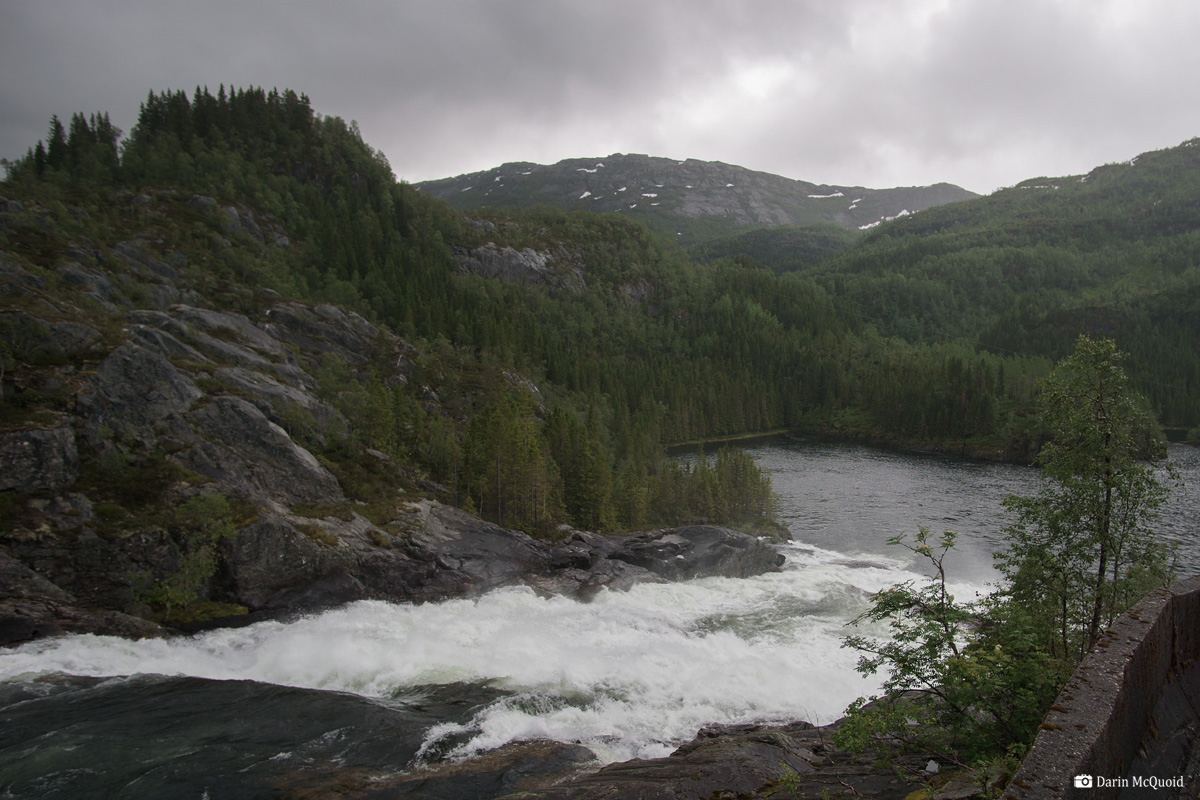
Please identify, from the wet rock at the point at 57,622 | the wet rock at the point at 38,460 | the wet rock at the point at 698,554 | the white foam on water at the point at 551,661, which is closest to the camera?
the white foam on water at the point at 551,661

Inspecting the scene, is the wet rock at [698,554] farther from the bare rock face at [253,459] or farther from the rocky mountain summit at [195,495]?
the bare rock face at [253,459]

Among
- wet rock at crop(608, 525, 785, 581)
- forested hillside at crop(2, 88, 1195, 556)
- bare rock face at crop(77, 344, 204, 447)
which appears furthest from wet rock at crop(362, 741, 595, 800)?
forested hillside at crop(2, 88, 1195, 556)

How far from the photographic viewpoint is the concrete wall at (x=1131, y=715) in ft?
19.8

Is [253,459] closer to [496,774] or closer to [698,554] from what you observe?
[496,774]

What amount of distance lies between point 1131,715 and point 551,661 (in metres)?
25.8

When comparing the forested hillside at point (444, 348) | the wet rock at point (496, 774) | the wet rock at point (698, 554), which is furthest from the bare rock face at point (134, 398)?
the wet rock at point (698, 554)

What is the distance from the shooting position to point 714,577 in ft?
168

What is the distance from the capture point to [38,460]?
31.4 meters

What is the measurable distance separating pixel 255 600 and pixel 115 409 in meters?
15.0

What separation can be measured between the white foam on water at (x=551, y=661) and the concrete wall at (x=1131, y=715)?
16.7 m

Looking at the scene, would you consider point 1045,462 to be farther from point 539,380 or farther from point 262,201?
point 262,201

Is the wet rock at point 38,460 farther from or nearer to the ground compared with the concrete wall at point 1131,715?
farther from the ground

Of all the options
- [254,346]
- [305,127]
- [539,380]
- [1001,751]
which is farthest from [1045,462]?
[305,127]

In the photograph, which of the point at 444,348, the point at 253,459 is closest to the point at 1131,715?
the point at 253,459
